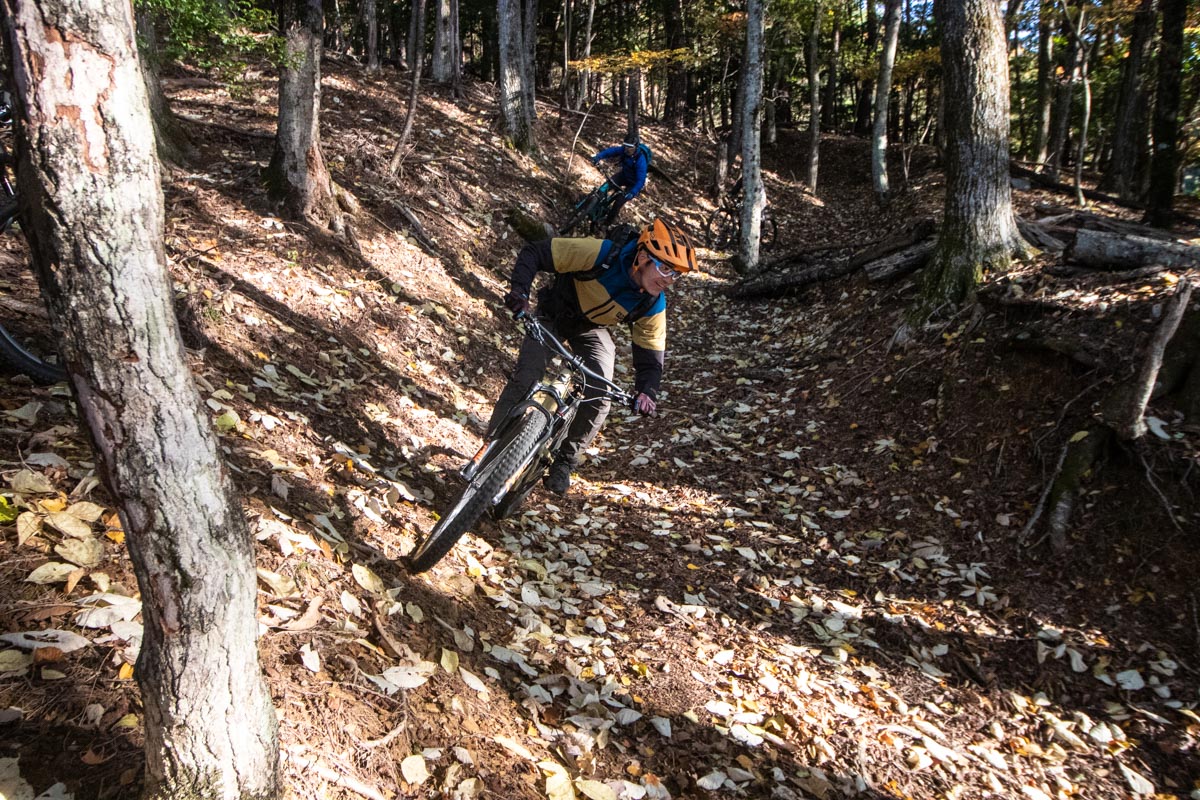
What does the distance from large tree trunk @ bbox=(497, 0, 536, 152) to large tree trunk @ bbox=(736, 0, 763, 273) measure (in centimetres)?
445

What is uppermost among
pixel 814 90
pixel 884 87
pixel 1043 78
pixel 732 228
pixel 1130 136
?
pixel 1043 78

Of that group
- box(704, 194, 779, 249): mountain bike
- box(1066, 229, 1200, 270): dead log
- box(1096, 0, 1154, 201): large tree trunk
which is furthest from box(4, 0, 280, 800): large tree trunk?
box(1096, 0, 1154, 201): large tree trunk

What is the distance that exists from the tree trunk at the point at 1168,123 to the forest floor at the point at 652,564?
458 centimetres

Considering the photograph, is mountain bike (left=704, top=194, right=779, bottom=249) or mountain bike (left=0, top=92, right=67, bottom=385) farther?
mountain bike (left=704, top=194, right=779, bottom=249)

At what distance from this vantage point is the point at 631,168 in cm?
1020

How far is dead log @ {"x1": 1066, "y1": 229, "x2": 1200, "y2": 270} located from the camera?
238 inches

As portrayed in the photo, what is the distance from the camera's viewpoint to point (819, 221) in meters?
19.4

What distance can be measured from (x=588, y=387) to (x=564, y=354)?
36 cm

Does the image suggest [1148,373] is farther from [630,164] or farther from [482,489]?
[630,164]

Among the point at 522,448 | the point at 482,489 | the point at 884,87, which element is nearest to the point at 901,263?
the point at 522,448

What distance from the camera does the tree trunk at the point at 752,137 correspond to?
12305 mm

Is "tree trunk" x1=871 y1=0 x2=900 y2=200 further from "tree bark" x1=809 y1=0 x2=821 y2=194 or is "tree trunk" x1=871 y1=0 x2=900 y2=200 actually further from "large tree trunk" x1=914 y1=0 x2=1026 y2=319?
"large tree trunk" x1=914 y1=0 x2=1026 y2=319

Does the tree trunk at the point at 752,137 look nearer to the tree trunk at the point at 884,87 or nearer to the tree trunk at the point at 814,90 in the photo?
the tree trunk at the point at 884,87

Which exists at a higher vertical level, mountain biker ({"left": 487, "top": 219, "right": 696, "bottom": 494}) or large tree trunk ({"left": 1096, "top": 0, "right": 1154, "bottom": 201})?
large tree trunk ({"left": 1096, "top": 0, "right": 1154, "bottom": 201})
